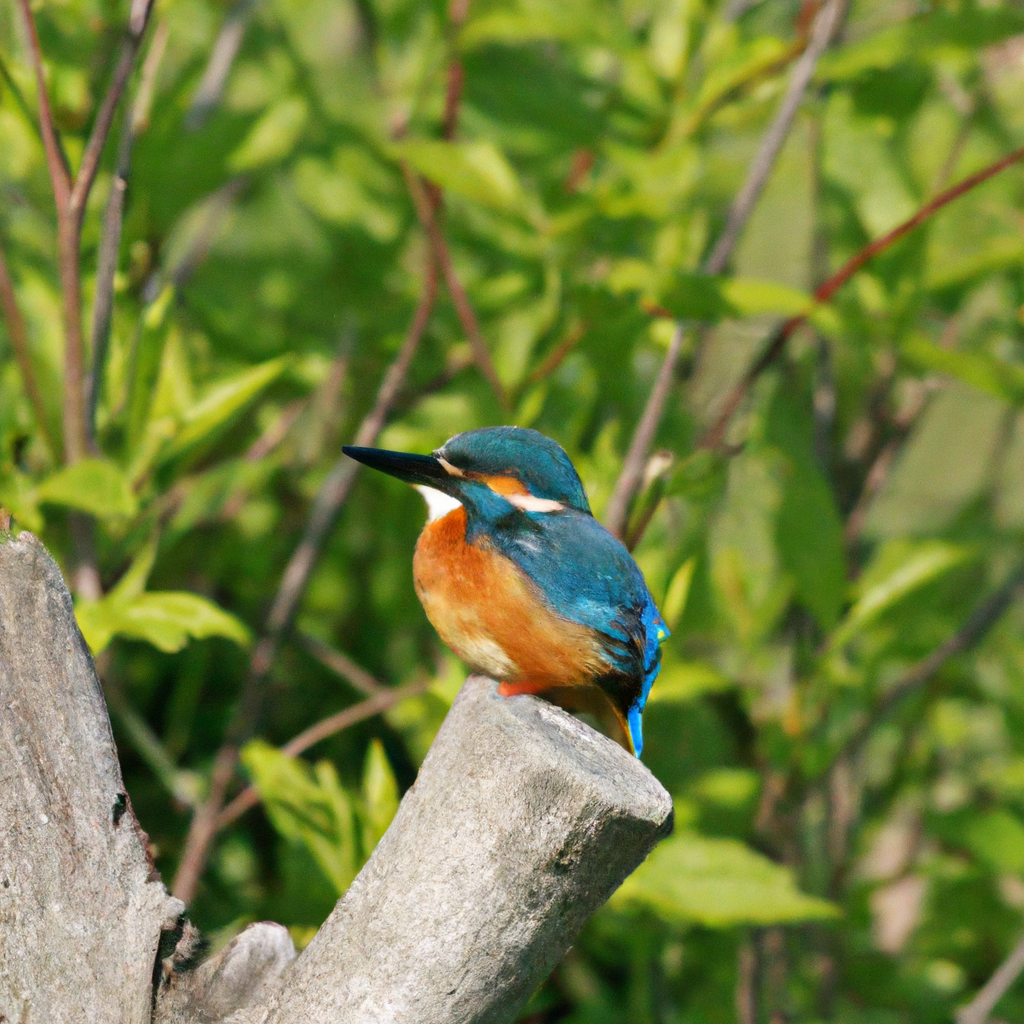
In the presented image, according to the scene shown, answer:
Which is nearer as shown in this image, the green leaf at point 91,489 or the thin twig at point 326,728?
the green leaf at point 91,489

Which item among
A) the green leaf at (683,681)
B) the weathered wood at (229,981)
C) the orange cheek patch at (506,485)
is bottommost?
the weathered wood at (229,981)

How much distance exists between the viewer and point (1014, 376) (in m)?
1.71

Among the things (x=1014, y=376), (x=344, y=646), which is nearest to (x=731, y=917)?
(x=1014, y=376)

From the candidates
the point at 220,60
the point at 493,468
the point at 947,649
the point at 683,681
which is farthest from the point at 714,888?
the point at 220,60

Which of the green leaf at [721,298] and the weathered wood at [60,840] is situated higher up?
the green leaf at [721,298]

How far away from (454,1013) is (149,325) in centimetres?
98

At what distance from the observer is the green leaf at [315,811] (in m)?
1.44

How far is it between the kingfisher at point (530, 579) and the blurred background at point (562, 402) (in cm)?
30

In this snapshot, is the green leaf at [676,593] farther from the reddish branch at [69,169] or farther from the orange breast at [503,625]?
the reddish branch at [69,169]

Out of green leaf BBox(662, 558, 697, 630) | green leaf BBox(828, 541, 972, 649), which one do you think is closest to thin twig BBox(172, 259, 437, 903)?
green leaf BBox(662, 558, 697, 630)

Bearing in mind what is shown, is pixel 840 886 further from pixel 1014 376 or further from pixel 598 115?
pixel 598 115

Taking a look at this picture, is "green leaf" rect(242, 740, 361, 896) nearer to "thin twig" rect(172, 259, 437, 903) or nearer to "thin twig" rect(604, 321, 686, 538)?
"thin twig" rect(172, 259, 437, 903)

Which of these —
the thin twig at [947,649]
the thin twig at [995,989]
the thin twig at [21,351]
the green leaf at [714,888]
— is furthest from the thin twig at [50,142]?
Result: the thin twig at [995,989]

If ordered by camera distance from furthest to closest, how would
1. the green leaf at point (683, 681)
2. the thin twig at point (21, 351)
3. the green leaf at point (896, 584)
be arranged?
the green leaf at point (896, 584) < the green leaf at point (683, 681) < the thin twig at point (21, 351)
